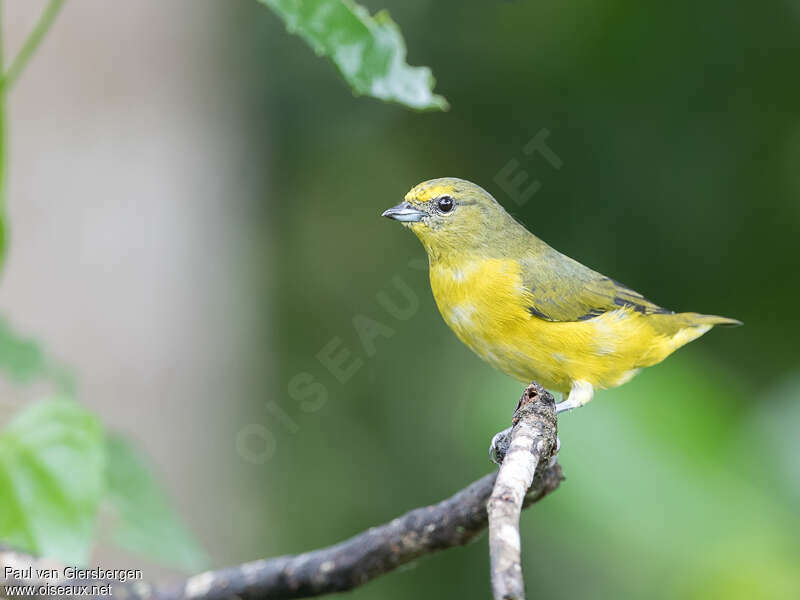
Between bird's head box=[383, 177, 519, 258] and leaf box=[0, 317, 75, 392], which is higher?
bird's head box=[383, 177, 519, 258]

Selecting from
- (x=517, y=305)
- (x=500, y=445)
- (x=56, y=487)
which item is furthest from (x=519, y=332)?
(x=56, y=487)

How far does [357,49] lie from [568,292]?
1087mm

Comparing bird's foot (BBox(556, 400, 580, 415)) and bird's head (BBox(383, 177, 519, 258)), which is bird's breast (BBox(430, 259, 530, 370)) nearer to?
bird's head (BBox(383, 177, 519, 258))

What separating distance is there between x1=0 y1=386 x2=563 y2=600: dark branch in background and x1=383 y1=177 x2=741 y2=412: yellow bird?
364mm

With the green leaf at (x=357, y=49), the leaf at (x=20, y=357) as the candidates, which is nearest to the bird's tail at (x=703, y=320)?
the green leaf at (x=357, y=49)

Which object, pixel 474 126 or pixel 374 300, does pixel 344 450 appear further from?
pixel 474 126

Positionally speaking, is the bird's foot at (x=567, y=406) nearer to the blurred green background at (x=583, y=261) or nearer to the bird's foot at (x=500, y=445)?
the bird's foot at (x=500, y=445)

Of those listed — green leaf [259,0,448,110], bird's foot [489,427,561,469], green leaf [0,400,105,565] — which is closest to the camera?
green leaf [259,0,448,110]

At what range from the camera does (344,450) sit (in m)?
6.18

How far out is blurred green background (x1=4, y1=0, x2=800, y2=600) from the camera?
10.1 feet

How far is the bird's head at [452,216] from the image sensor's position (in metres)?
2.37

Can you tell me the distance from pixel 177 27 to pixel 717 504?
3.80 meters

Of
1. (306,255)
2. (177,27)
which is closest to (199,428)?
(306,255)

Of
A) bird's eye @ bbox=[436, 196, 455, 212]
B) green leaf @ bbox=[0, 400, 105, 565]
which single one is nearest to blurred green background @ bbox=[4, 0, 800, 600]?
bird's eye @ bbox=[436, 196, 455, 212]
